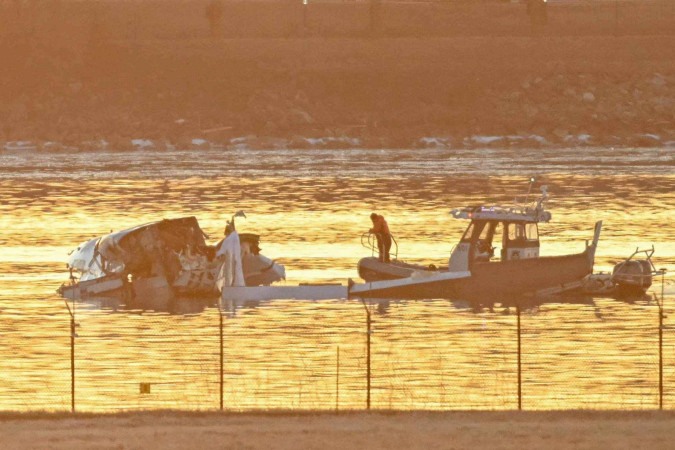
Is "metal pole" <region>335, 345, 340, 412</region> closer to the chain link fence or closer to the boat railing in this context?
the chain link fence

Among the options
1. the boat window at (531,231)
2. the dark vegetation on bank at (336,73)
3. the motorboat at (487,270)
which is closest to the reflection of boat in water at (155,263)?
the motorboat at (487,270)

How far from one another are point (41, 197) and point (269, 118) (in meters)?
57.7

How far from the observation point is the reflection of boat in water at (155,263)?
45.7 meters

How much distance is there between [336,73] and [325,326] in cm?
10908

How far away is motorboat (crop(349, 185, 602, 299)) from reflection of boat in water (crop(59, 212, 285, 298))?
3.67m

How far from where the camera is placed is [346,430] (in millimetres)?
24328

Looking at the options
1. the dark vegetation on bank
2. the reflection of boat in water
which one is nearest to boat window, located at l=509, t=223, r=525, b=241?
the reflection of boat in water

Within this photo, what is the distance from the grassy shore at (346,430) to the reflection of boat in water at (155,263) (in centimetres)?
1988

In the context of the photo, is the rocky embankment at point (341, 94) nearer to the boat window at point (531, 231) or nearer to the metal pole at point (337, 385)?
the boat window at point (531, 231)

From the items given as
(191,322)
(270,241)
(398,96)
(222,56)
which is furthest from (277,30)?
(191,322)

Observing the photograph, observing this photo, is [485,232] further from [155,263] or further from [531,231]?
[155,263]

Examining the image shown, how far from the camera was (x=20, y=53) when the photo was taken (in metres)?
155

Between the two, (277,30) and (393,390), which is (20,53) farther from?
(393,390)

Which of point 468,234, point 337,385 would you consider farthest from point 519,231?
point 337,385
